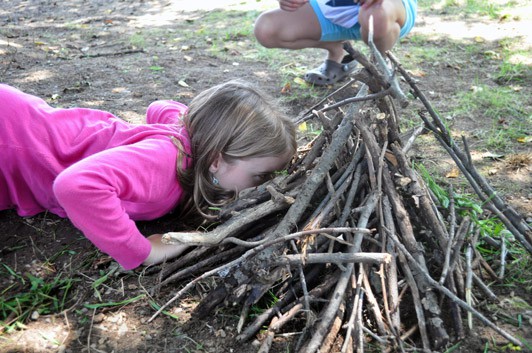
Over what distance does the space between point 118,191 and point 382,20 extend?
229 centimetres

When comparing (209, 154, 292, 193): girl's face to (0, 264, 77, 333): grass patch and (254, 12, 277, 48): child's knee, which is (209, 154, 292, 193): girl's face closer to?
(0, 264, 77, 333): grass patch

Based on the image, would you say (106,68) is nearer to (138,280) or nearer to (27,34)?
(27,34)

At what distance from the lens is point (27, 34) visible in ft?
17.7

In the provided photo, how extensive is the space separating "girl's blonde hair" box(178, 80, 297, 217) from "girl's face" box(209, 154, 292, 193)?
2 cm

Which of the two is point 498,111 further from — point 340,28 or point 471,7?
point 471,7

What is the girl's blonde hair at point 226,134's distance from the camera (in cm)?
217

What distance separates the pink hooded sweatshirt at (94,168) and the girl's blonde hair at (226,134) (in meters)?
0.07

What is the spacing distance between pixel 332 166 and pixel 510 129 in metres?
1.62

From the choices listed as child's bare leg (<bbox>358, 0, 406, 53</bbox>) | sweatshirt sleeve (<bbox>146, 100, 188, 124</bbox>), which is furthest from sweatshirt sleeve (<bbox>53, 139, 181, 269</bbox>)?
child's bare leg (<bbox>358, 0, 406, 53</bbox>)

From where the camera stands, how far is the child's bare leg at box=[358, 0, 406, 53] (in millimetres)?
3334

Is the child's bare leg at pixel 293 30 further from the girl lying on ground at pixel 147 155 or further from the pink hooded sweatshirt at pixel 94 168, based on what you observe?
the girl lying on ground at pixel 147 155

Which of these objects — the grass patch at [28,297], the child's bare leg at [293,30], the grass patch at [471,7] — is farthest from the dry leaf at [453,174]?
the grass patch at [471,7]

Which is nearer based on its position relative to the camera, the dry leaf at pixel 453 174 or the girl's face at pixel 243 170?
the girl's face at pixel 243 170

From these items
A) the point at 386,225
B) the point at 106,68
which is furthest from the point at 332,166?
the point at 106,68
